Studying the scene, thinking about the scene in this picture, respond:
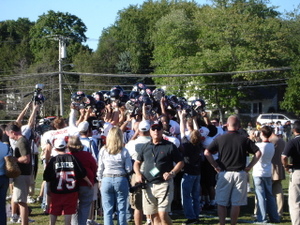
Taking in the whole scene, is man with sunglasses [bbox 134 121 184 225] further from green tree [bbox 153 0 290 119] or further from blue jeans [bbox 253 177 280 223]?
green tree [bbox 153 0 290 119]

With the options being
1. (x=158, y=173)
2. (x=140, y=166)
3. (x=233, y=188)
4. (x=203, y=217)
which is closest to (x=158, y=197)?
(x=158, y=173)

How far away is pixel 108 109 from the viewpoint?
34.4 ft

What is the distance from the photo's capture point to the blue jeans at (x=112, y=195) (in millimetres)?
7738

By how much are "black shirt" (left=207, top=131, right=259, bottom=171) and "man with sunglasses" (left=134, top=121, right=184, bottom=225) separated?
916 mm

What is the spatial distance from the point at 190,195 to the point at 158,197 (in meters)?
1.85

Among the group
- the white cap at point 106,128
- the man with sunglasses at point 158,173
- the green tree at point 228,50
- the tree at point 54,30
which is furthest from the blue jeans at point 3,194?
the tree at point 54,30

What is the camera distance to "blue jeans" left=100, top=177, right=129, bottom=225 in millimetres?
7738

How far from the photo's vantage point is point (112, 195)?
783 centimetres

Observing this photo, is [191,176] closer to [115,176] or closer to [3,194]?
[115,176]

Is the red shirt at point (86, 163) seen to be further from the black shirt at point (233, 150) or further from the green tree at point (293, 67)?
the green tree at point (293, 67)

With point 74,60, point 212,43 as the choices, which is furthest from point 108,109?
point 74,60

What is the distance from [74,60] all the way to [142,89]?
53028mm

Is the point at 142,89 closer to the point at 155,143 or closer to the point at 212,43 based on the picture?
the point at 155,143

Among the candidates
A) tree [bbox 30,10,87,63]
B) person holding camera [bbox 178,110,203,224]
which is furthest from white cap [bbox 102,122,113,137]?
tree [bbox 30,10,87,63]
